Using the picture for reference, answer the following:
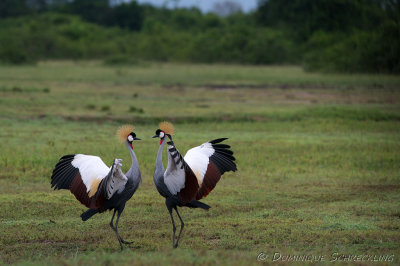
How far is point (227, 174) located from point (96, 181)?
4668 millimetres

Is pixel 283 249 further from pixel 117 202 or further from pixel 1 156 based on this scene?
pixel 1 156

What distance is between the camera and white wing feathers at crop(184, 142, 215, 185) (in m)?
6.65

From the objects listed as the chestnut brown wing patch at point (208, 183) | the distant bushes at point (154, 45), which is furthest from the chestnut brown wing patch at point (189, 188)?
the distant bushes at point (154, 45)

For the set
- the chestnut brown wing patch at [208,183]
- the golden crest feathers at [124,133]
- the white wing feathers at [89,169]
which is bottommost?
the chestnut brown wing patch at [208,183]

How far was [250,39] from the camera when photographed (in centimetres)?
3975

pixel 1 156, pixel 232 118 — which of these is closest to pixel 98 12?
pixel 232 118

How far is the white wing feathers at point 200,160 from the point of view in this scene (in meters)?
6.65

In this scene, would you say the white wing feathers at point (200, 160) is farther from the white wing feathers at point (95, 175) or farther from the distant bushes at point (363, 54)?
the distant bushes at point (363, 54)

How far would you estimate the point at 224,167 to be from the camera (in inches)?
271

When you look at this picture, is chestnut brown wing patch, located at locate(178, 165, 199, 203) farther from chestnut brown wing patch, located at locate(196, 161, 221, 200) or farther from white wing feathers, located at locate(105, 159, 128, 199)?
white wing feathers, located at locate(105, 159, 128, 199)

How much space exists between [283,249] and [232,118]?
10.8 m

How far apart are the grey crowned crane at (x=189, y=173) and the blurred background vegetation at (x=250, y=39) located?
2242cm

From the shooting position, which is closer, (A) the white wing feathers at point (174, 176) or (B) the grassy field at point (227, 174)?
(A) the white wing feathers at point (174, 176)

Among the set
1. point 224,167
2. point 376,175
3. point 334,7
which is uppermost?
point 334,7
